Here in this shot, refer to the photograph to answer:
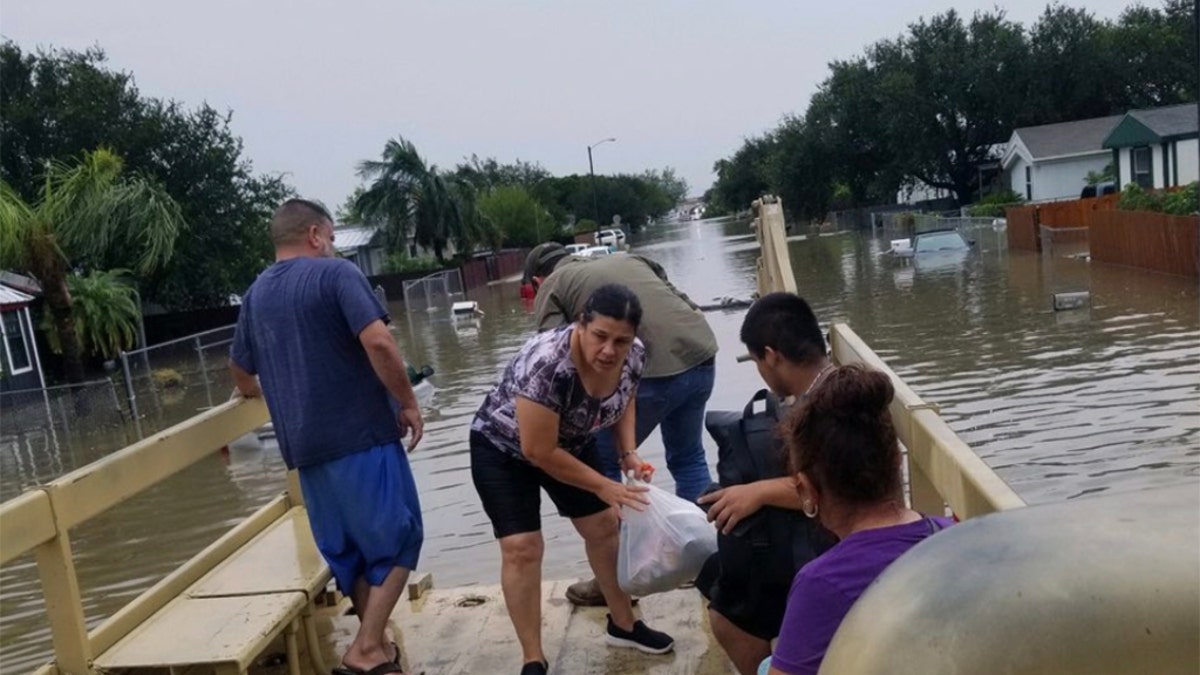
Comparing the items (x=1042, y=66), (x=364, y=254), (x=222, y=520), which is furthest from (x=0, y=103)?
(x=1042, y=66)

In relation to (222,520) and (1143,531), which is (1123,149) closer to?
(222,520)

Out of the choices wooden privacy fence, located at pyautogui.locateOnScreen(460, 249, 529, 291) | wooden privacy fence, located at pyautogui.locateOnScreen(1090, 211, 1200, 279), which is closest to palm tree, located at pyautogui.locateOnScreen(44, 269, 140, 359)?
wooden privacy fence, located at pyautogui.locateOnScreen(460, 249, 529, 291)

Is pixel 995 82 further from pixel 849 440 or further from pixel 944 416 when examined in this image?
pixel 849 440

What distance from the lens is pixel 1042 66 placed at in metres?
59.8

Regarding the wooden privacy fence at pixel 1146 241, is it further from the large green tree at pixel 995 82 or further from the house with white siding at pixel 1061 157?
the large green tree at pixel 995 82

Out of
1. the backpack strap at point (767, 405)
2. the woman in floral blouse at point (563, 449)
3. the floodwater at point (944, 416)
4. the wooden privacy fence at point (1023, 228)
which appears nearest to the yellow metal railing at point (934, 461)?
the backpack strap at point (767, 405)

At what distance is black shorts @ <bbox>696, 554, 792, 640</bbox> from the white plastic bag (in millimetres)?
324

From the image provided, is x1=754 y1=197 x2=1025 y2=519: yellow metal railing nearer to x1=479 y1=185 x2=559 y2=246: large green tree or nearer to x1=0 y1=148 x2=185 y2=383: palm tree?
x1=0 y1=148 x2=185 y2=383: palm tree

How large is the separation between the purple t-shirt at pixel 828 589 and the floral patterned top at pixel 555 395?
145 cm

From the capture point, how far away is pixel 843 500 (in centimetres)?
223

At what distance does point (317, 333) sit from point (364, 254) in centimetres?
5780

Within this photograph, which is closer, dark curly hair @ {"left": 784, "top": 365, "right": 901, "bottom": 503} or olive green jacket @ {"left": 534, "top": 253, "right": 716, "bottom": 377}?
dark curly hair @ {"left": 784, "top": 365, "right": 901, "bottom": 503}

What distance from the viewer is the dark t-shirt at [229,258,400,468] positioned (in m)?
3.85

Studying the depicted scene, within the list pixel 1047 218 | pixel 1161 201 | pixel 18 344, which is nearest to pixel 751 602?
pixel 1161 201
